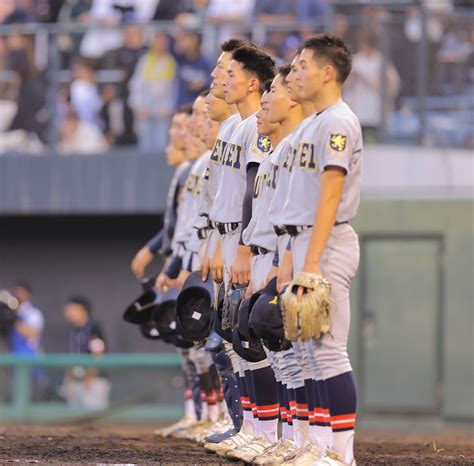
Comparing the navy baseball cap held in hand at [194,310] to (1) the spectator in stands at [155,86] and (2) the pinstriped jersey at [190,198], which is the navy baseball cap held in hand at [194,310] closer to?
(2) the pinstriped jersey at [190,198]

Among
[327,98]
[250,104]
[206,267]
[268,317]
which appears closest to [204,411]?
[206,267]

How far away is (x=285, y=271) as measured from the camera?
21.5 ft

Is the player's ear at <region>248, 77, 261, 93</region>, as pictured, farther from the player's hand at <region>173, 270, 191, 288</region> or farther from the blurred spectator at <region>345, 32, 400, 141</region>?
the blurred spectator at <region>345, 32, 400, 141</region>

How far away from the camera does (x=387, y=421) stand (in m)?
15.3

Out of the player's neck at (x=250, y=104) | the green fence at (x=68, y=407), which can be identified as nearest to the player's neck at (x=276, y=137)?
the player's neck at (x=250, y=104)

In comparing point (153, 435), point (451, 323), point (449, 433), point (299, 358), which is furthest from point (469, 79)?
point (299, 358)

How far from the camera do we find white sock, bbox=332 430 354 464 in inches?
247

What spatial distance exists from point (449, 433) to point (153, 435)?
4.07 metres

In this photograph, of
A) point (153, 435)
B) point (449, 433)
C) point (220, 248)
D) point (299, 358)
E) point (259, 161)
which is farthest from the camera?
point (449, 433)

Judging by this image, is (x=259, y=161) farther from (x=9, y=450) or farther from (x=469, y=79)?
(x=469, y=79)

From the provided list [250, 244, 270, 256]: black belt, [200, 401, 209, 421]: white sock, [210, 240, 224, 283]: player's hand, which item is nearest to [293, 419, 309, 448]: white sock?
[250, 244, 270, 256]: black belt

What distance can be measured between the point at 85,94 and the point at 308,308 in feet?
32.0

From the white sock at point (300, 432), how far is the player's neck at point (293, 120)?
154cm

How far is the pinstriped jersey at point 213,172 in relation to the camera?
318 inches
